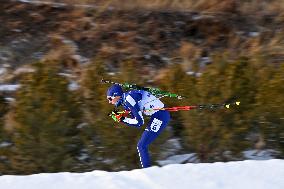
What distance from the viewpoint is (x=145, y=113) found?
851cm

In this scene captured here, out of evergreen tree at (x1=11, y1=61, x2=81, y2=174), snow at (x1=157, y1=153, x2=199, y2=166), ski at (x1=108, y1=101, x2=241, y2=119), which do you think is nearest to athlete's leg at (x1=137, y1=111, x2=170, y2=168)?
ski at (x1=108, y1=101, x2=241, y2=119)

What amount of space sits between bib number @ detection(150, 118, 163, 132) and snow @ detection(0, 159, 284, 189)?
1.48 metres

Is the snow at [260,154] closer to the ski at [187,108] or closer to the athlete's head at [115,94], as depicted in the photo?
the ski at [187,108]

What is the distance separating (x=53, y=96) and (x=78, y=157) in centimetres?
106

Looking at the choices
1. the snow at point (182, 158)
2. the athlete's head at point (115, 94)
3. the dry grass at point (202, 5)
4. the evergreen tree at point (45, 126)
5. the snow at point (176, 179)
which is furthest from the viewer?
the dry grass at point (202, 5)

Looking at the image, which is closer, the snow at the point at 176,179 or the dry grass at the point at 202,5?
the snow at the point at 176,179

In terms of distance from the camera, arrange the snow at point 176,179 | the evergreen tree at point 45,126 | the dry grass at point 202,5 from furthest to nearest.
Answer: the dry grass at point 202,5 < the evergreen tree at point 45,126 < the snow at point 176,179

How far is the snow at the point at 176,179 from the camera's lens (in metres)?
6.71

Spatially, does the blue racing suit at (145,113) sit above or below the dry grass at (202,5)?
below

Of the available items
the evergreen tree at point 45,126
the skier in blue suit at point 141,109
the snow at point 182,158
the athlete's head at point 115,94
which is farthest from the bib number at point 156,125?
the evergreen tree at point 45,126

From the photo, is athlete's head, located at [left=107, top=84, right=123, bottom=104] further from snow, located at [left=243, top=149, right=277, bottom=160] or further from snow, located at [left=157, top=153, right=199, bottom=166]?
snow, located at [left=243, top=149, right=277, bottom=160]

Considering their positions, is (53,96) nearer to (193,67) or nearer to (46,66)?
(46,66)

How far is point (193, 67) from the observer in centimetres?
1110

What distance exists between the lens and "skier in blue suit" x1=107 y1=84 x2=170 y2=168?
8.20 metres
